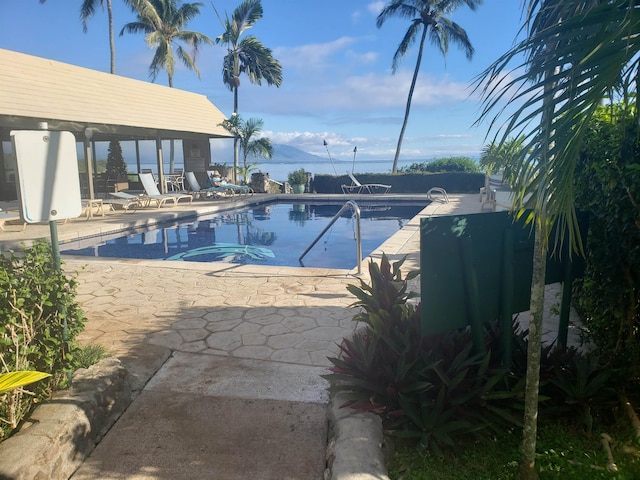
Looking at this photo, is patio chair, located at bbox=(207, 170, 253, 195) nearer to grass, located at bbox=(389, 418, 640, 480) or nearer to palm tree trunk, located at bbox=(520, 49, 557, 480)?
grass, located at bbox=(389, 418, 640, 480)

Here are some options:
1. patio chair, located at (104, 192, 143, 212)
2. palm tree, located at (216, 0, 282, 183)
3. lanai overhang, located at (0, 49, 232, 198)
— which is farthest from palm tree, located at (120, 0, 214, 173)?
patio chair, located at (104, 192, 143, 212)

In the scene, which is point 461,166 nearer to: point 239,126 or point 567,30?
point 239,126

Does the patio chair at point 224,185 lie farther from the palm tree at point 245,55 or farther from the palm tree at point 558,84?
the palm tree at point 558,84

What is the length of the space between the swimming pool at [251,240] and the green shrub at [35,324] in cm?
565

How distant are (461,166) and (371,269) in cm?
2134

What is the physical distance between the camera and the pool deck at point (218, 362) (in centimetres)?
230

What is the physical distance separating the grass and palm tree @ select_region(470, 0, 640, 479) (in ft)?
3.78

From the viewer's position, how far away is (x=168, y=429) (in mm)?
2555

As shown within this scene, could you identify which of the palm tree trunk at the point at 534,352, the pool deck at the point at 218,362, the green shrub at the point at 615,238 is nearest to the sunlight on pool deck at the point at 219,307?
the pool deck at the point at 218,362

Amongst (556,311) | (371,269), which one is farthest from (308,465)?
(556,311)

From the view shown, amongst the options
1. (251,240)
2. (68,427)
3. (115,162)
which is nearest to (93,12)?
(115,162)

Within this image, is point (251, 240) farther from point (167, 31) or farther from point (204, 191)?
point (167, 31)

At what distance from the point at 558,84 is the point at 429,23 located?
28.0 meters

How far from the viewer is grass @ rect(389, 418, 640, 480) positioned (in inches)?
80.7
